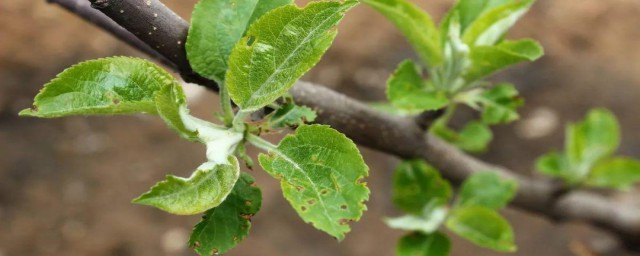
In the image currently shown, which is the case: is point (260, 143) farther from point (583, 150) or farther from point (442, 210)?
point (583, 150)

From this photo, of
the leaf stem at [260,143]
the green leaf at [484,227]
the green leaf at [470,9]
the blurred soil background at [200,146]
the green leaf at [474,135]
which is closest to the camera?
the leaf stem at [260,143]

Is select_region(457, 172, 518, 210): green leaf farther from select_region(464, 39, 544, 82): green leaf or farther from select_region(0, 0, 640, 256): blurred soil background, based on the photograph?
select_region(0, 0, 640, 256): blurred soil background

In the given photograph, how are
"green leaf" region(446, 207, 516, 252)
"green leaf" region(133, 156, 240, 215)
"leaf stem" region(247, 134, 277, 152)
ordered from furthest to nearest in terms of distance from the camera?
"green leaf" region(446, 207, 516, 252)
"leaf stem" region(247, 134, 277, 152)
"green leaf" region(133, 156, 240, 215)

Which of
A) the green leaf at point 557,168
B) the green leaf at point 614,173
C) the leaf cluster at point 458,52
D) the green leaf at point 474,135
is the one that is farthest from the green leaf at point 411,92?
the green leaf at point 614,173

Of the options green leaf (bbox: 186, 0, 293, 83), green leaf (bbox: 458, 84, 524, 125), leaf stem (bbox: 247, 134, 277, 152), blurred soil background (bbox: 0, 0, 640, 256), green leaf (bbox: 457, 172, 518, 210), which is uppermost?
green leaf (bbox: 186, 0, 293, 83)

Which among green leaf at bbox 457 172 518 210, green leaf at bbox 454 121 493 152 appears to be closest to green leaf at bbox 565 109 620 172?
green leaf at bbox 454 121 493 152

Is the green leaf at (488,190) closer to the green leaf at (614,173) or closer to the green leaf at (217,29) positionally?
the green leaf at (614,173)
